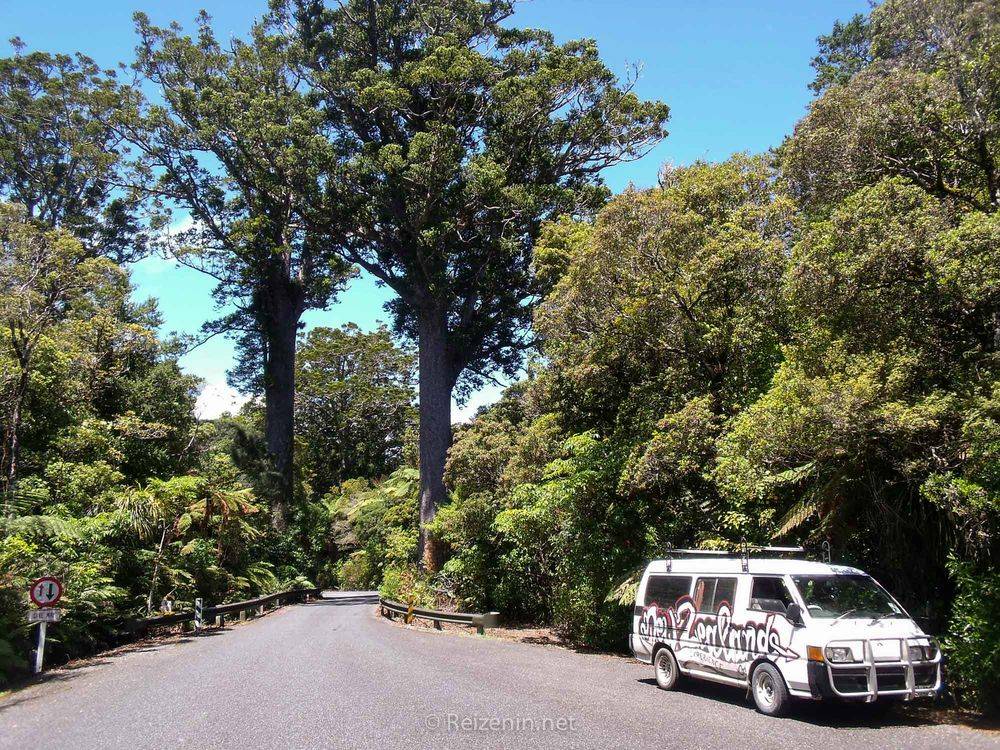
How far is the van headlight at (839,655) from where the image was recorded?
789 centimetres

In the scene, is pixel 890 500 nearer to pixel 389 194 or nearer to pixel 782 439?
pixel 782 439

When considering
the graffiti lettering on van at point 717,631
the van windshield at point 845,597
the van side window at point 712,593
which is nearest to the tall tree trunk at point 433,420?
the graffiti lettering on van at point 717,631

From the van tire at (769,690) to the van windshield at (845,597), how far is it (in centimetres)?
85

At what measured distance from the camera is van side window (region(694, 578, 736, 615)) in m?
9.60

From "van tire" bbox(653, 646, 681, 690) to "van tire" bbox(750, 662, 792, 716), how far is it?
1.68 metres

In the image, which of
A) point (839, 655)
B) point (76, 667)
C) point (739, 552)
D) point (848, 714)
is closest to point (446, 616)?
point (76, 667)

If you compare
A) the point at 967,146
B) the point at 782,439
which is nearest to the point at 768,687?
the point at 782,439

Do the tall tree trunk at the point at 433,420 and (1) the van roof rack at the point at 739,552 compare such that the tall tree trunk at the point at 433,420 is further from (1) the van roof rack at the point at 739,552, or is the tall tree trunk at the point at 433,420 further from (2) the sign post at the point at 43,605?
(1) the van roof rack at the point at 739,552

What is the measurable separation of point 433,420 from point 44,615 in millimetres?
16029

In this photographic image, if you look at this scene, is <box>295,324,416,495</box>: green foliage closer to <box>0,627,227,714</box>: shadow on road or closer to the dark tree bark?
the dark tree bark

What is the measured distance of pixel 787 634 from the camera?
836 centimetres

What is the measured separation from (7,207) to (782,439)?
57.9ft

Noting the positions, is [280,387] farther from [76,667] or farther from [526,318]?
[76,667]

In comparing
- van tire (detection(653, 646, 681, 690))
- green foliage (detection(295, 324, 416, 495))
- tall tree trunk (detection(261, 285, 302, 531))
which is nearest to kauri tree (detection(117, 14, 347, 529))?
tall tree trunk (detection(261, 285, 302, 531))
